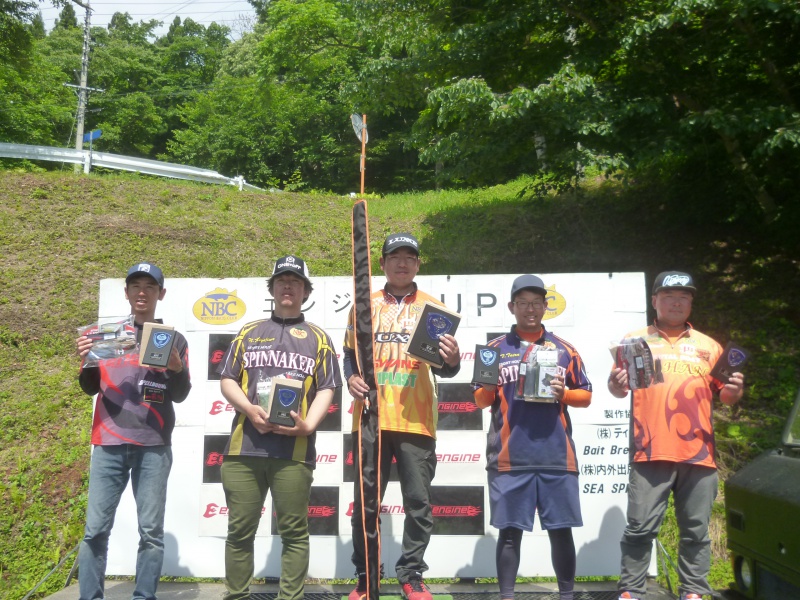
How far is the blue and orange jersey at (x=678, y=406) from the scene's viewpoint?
Answer: 165 inches

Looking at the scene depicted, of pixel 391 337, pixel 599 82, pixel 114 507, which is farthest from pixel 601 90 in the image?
pixel 114 507

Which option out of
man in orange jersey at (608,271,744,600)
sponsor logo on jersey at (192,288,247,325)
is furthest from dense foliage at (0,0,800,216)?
man in orange jersey at (608,271,744,600)

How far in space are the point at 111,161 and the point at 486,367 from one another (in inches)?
482

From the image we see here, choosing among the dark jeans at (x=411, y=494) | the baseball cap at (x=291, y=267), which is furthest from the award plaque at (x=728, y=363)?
the baseball cap at (x=291, y=267)

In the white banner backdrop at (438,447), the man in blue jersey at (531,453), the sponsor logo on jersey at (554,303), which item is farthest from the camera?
the sponsor logo on jersey at (554,303)

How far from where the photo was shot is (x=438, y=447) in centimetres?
520

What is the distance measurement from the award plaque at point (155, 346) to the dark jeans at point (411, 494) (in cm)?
119

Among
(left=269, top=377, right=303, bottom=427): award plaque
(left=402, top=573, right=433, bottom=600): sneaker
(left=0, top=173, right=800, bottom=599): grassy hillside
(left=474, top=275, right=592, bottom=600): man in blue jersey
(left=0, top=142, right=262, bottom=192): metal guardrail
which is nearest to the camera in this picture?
(left=269, top=377, right=303, bottom=427): award plaque

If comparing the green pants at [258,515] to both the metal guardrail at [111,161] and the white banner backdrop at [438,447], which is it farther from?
the metal guardrail at [111,161]

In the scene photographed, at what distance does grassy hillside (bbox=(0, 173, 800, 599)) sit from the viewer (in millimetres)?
6246

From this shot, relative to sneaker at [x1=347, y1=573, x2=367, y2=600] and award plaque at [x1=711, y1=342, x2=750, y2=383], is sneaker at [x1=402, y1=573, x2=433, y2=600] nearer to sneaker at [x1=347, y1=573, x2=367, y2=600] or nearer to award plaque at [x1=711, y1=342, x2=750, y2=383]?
sneaker at [x1=347, y1=573, x2=367, y2=600]

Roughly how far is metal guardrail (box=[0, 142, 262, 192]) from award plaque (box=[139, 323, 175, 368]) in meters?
9.82

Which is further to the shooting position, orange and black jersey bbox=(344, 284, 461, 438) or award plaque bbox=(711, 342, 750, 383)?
orange and black jersey bbox=(344, 284, 461, 438)

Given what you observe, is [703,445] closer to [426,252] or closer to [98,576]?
[98,576]
